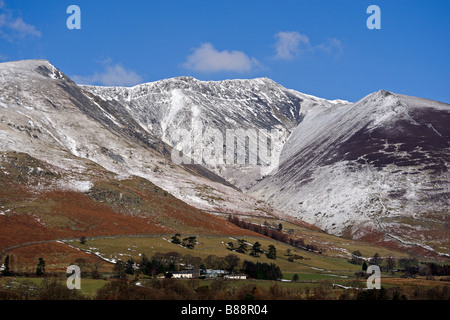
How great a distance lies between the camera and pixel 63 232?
15375cm

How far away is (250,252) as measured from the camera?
6570 inches
